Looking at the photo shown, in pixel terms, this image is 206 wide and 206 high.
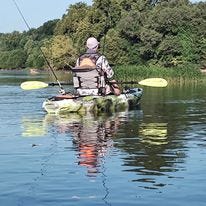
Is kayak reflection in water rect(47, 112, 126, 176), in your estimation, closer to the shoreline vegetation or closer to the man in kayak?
the man in kayak

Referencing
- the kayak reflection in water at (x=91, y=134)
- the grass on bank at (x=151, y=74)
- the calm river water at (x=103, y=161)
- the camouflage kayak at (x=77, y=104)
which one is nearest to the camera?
the calm river water at (x=103, y=161)

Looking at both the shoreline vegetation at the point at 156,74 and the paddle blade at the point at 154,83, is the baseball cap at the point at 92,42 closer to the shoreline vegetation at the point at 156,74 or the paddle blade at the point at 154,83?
the paddle blade at the point at 154,83

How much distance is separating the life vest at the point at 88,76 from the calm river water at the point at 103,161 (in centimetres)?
184

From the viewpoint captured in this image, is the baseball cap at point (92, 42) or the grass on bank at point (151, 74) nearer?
the baseball cap at point (92, 42)

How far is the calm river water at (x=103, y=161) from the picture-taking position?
715 centimetres

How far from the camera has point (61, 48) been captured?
283 feet

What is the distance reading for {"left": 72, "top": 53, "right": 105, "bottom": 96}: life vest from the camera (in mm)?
17781

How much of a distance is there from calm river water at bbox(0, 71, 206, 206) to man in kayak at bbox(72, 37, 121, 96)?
1.84 metres

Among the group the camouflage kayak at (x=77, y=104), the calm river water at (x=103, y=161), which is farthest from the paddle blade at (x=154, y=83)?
the calm river water at (x=103, y=161)

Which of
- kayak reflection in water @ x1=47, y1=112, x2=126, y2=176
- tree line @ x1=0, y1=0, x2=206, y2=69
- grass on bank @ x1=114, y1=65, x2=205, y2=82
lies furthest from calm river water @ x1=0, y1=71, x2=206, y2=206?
tree line @ x1=0, y1=0, x2=206, y2=69

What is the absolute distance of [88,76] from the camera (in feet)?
58.9

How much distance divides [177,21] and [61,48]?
31023mm

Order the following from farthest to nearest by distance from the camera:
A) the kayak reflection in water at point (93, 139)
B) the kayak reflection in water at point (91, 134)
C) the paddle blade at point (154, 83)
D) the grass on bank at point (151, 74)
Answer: the grass on bank at point (151, 74) < the paddle blade at point (154, 83) < the kayak reflection in water at point (91, 134) < the kayak reflection in water at point (93, 139)

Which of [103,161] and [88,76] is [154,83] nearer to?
[88,76]
